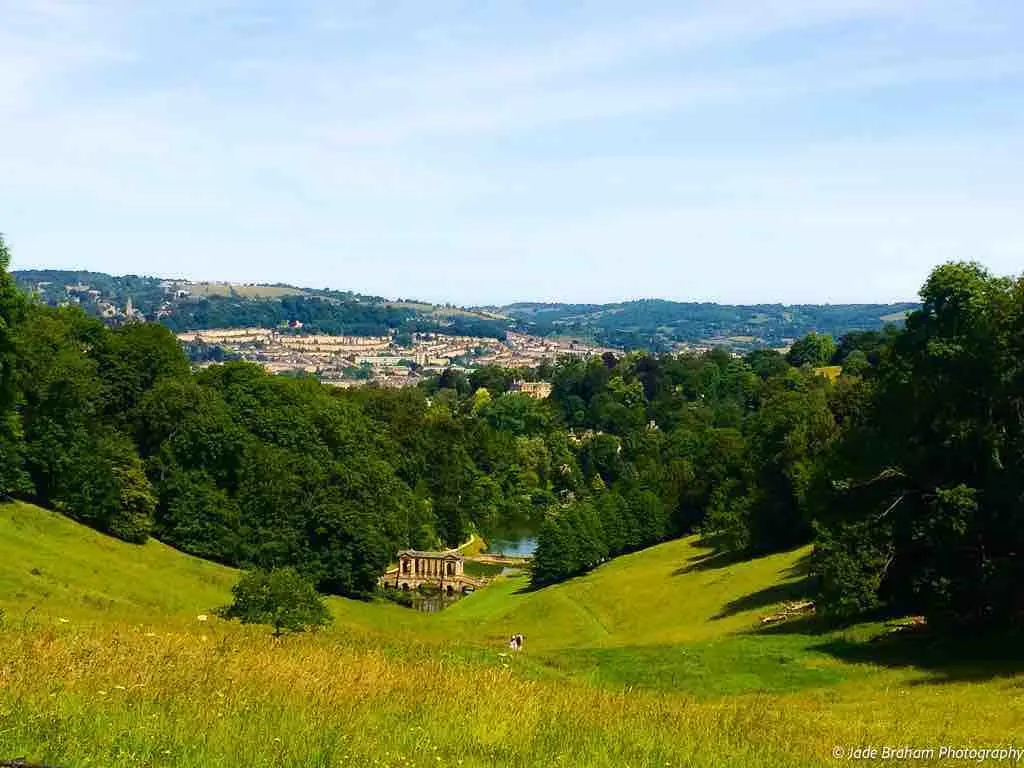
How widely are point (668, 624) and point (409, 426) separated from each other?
204 ft

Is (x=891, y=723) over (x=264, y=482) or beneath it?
over

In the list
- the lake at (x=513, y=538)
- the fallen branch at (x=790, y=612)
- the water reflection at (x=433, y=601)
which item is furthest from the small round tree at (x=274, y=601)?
the lake at (x=513, y=538)

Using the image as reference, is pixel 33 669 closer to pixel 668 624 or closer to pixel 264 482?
pixel 668 624

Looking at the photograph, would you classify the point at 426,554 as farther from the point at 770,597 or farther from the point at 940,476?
the point at 940,476

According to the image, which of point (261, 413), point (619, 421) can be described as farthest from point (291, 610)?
point (619, 421)

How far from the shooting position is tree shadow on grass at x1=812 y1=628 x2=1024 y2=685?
25359 millimetres

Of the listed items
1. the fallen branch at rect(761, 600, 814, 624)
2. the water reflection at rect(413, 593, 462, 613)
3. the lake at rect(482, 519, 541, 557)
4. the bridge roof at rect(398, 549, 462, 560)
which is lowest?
the lake at rect(482, 519, 541, 557)

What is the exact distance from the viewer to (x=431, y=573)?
9600cm

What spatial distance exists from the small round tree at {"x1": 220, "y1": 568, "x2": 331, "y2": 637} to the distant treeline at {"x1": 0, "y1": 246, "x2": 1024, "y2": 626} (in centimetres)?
1588

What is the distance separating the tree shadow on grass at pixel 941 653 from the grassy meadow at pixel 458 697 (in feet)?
0.33

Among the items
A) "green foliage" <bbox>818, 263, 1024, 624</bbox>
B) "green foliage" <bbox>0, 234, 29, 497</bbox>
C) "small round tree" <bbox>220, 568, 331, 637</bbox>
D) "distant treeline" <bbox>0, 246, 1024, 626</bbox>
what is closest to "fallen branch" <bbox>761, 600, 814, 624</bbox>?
"distant treeline" <bbox>0, 246, 1024, 626</bbox>

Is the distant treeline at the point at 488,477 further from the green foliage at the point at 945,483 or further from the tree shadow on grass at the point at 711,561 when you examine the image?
the tree shadow on grass at the point at 711,561

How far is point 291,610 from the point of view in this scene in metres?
33.1

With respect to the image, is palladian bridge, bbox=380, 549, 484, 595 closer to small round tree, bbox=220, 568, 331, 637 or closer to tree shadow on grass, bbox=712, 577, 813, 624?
tree shadow on grass, bbox=712, 577, 813, 624
